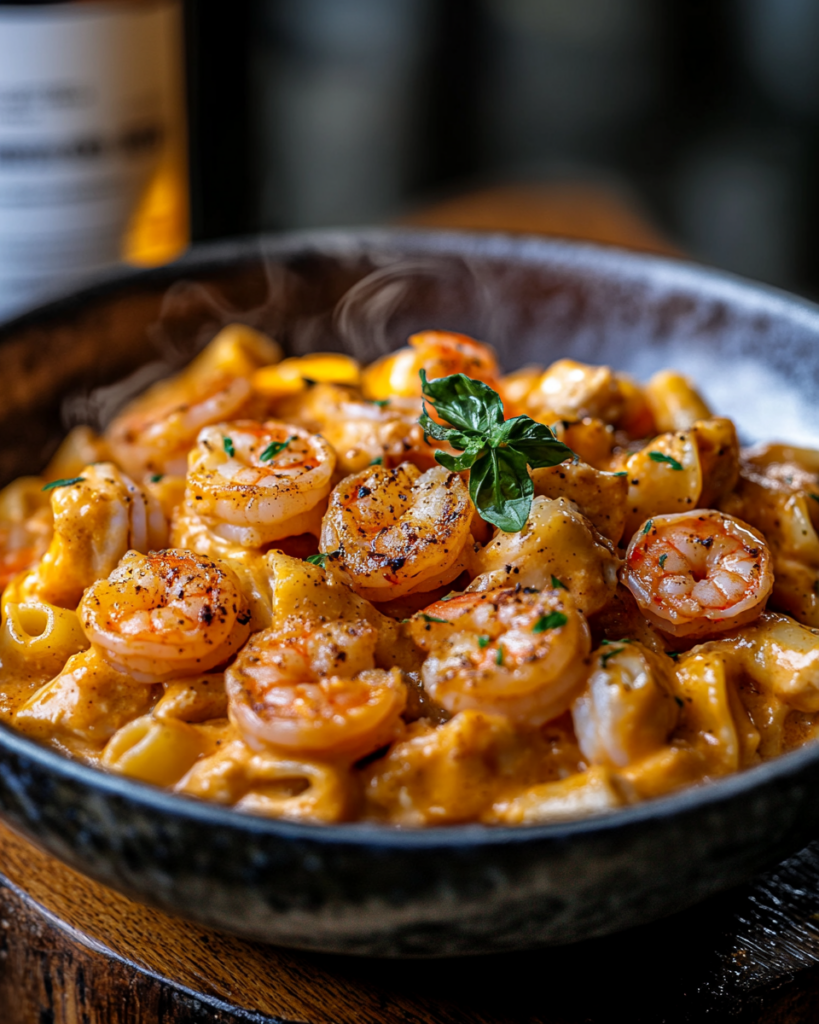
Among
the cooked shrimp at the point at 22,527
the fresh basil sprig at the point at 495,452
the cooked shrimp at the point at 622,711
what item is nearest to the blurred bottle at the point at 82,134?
the cooked shrimp at the point at 22,527

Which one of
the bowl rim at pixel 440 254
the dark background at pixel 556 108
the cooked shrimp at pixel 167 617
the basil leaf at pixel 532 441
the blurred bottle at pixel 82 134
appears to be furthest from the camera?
the dark background at pixel 556 108

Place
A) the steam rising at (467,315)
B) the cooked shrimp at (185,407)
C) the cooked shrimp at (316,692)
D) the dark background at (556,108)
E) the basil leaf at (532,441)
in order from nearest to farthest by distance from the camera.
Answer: the cooked shrimp at (316,692), the basil leaf at (532,441), the cooked shrimp at (185,407), the steam rising at (467,315), the dark background at (556,108)

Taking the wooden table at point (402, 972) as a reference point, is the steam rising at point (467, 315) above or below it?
Answer: above

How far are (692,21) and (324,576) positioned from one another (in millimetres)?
6339

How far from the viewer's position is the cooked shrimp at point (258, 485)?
5.63ft

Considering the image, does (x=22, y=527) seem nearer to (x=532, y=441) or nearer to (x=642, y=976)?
(x=532, y=441)

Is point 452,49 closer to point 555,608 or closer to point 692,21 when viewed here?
point 692,21

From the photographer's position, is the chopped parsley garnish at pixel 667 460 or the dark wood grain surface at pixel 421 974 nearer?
the dark wood grain surface at pixel 421 974

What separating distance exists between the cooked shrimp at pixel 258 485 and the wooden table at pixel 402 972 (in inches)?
22.9

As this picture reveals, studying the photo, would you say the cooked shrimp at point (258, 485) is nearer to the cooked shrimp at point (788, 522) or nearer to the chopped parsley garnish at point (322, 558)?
the chopped parsley garnish at point (322, 558)

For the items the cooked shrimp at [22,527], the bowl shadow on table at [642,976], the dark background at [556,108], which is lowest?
the dark background at [556,108]

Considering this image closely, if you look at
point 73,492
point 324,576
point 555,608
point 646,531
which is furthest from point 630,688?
point 73,492

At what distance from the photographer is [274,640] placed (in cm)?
155

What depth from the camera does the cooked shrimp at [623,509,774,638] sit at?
1.63 m
